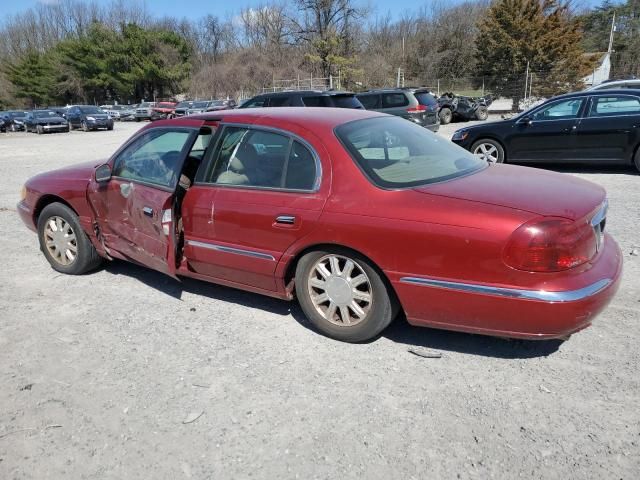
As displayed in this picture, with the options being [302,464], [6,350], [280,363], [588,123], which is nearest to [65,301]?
[6,350]

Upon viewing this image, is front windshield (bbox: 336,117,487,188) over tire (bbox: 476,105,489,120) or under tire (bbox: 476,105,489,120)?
over

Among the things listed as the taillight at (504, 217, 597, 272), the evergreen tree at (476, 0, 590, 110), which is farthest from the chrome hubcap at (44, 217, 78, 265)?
the evergreen tree at (476, 0, 590, 110)

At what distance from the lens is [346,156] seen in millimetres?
3264

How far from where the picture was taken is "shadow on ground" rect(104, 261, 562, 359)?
326 cm

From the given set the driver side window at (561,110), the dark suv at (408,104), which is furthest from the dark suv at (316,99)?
the driver side window at (561,110)

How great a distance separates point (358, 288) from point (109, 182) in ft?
8.12

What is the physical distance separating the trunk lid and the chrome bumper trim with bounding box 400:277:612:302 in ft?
1.31

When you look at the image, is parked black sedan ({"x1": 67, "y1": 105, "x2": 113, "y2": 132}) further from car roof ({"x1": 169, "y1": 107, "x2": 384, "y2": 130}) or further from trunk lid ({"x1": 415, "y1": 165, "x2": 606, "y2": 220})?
trunk lid ({"x1": 415, "y1": 165, "x2": 606, "y2": 220})

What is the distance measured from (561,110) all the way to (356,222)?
7.49m

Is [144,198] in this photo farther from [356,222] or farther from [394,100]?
[394,100]

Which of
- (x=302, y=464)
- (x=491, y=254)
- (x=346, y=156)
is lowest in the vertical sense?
(x=302, y=464)

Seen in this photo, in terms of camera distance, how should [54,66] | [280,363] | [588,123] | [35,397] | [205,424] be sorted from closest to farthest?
[205,424] < [35,397] < [280,363] < [588,123] < [54,66]

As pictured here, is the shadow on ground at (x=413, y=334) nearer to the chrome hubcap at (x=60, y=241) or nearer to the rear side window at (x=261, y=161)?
the chrome hubcap at (x=60, y=241)

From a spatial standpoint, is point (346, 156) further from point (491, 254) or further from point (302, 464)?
point (302, 464)
